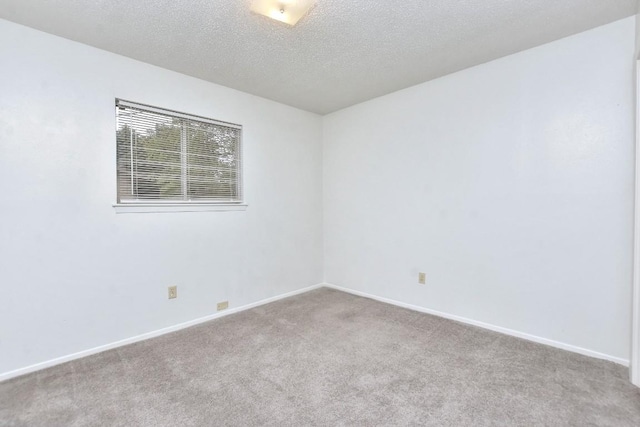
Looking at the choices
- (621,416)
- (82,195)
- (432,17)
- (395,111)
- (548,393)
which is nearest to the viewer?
(621,416)

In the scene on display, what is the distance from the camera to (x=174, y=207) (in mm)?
2812

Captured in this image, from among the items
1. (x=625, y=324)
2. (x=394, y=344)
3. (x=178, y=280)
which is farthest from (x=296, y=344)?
(x=625, y=324)

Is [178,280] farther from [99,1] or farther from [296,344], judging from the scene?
[99,1]

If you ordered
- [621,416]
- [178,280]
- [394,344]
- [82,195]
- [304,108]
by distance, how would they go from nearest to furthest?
1. [621,416]
2. [82,195]
3. [394,344]
4. [178,280]
5. [304,108]

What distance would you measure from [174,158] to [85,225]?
0.91 meters

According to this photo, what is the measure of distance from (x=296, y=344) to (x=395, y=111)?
8.56 ft

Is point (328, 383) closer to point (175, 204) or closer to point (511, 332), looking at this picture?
point (511, 332)

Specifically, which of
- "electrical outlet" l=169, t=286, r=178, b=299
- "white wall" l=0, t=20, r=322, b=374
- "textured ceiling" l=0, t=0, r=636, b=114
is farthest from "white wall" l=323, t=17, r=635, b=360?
"electrical outlet" l=169, t=286, r=178, b=299

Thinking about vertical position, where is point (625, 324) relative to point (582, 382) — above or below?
above

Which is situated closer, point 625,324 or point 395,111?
point 625,324

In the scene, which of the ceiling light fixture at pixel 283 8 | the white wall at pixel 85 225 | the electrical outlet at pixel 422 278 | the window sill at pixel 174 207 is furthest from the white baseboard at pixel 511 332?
the ceiling light fixture at pixel 283 8

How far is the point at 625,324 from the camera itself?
2.12m

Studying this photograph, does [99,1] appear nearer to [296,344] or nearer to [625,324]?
[296,344]

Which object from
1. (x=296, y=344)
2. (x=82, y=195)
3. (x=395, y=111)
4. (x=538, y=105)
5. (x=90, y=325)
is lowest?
(x=296, y=344)
